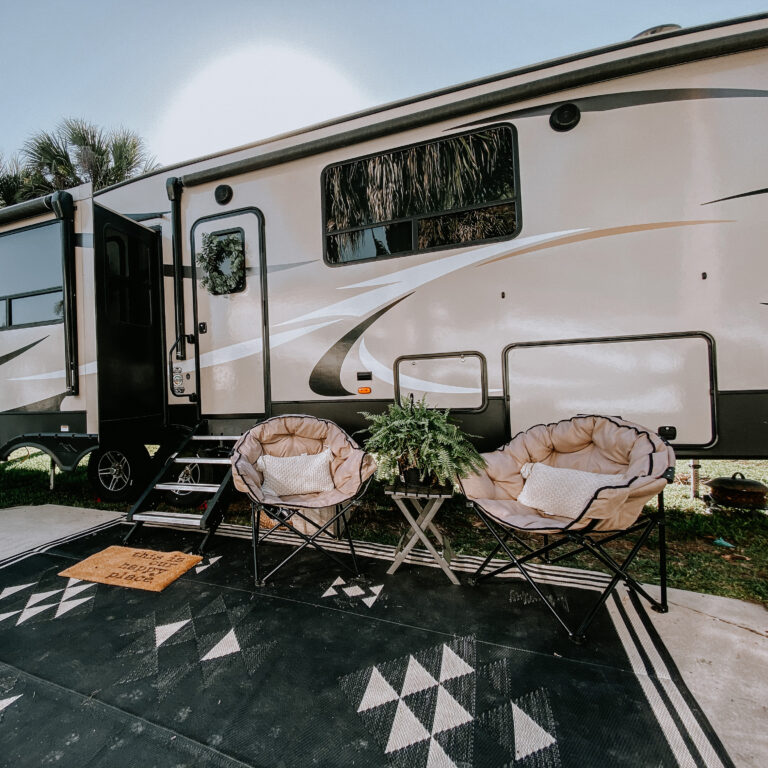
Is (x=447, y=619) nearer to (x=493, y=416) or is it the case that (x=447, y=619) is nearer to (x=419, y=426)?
(x=419, y=426)

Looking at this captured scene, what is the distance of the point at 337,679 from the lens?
160cm

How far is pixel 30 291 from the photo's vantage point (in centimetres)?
349

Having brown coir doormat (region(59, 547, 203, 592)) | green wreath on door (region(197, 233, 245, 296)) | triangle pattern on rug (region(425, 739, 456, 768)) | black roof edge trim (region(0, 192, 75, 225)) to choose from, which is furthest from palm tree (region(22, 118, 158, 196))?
triangle pattern on rug (region(425, 739, 456, 768))

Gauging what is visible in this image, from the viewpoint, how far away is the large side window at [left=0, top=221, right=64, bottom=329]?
339cm

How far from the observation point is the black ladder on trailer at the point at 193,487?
2.85 m

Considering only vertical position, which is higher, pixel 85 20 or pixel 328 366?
pixel 85 20

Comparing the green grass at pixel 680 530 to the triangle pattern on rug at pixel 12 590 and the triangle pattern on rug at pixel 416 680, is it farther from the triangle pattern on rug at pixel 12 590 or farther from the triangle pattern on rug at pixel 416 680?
the triangle pattern on rug at pixel 12 590

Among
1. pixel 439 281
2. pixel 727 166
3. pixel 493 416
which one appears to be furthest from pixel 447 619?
pixel 727 166

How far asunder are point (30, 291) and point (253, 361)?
2124mm

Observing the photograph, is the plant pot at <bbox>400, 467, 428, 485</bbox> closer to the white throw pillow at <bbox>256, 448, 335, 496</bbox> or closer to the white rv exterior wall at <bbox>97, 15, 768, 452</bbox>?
the white throw pillow at <bbox>256, 448, 335, 496</bbox>

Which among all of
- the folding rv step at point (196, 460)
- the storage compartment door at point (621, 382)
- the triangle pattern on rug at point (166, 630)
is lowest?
the triangle pattern on rug at point (166, 630)

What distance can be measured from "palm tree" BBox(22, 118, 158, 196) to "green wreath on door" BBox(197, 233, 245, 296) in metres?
7.85

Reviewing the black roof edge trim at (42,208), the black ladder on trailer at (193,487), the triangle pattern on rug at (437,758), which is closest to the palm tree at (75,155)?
the black roof edge trim at (42,208)

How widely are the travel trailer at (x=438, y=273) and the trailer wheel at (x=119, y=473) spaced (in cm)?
2
